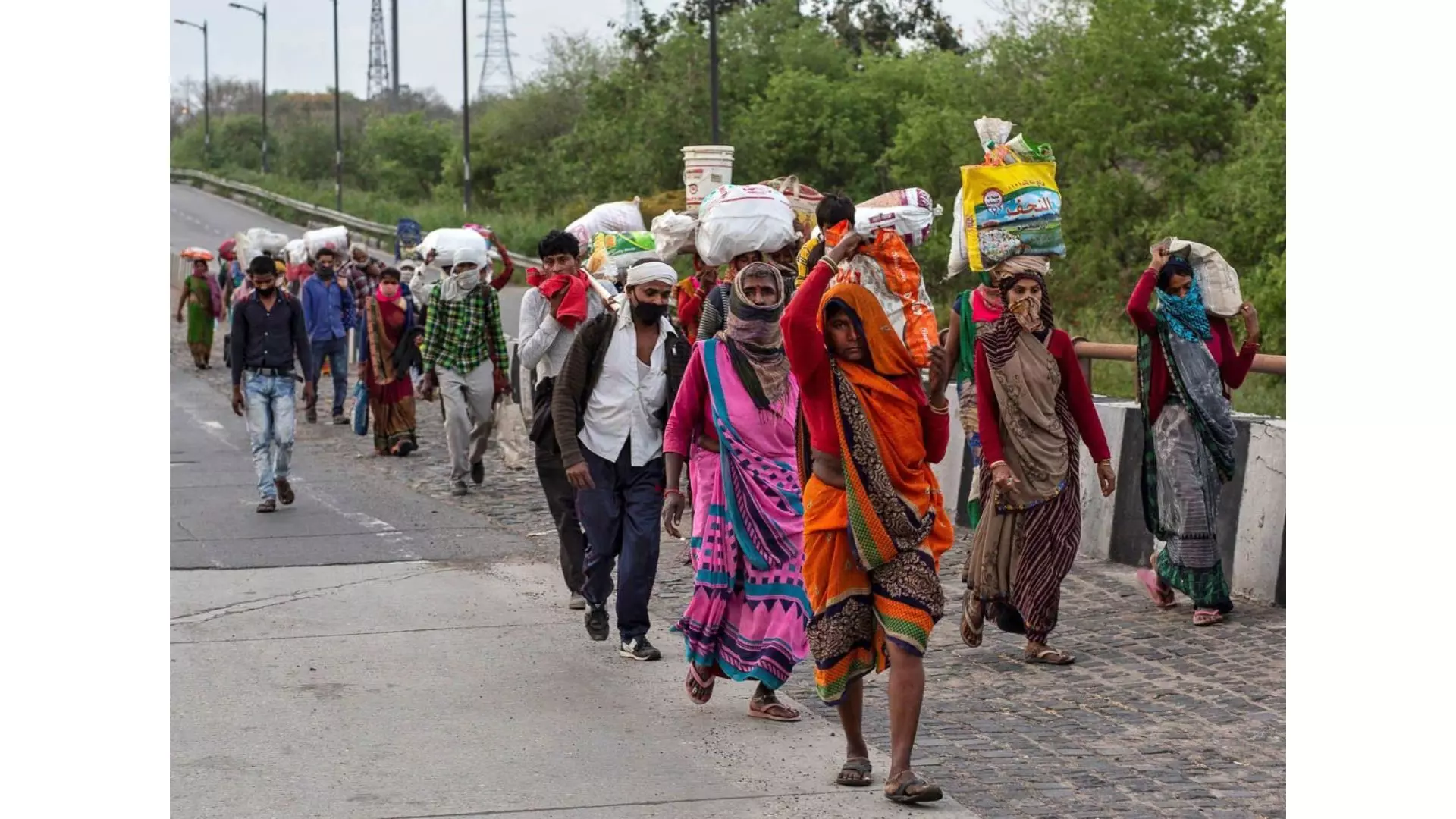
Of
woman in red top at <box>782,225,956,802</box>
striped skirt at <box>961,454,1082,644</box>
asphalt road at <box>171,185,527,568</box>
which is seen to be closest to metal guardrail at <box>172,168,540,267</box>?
asphalt road at <box>171,185,527,568</box>

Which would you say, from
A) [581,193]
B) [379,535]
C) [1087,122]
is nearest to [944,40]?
[581,193]

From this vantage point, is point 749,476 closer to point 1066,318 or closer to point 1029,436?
point 1029,436

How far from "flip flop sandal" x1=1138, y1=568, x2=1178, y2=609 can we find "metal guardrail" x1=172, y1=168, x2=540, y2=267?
29.5 metres

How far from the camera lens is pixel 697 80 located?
52.2 m

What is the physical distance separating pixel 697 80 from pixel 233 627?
4439cm

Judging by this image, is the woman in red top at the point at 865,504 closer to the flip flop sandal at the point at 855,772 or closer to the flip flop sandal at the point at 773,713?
the flip flop sandal at the point at 855,772

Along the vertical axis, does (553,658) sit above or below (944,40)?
below

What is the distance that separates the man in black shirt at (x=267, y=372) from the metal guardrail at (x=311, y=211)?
24.4 meters

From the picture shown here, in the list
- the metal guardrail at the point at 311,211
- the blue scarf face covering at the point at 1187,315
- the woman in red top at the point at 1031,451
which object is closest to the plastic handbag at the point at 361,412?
the blue scarf face covering at the point at 1187,315

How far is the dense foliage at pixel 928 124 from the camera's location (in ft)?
112

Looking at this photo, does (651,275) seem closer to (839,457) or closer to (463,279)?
(839,457)

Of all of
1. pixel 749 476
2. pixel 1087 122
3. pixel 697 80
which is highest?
pixel 697 80

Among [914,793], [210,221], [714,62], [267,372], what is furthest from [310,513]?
[210,221]

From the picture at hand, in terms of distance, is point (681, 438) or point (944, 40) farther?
point (944, 40)
